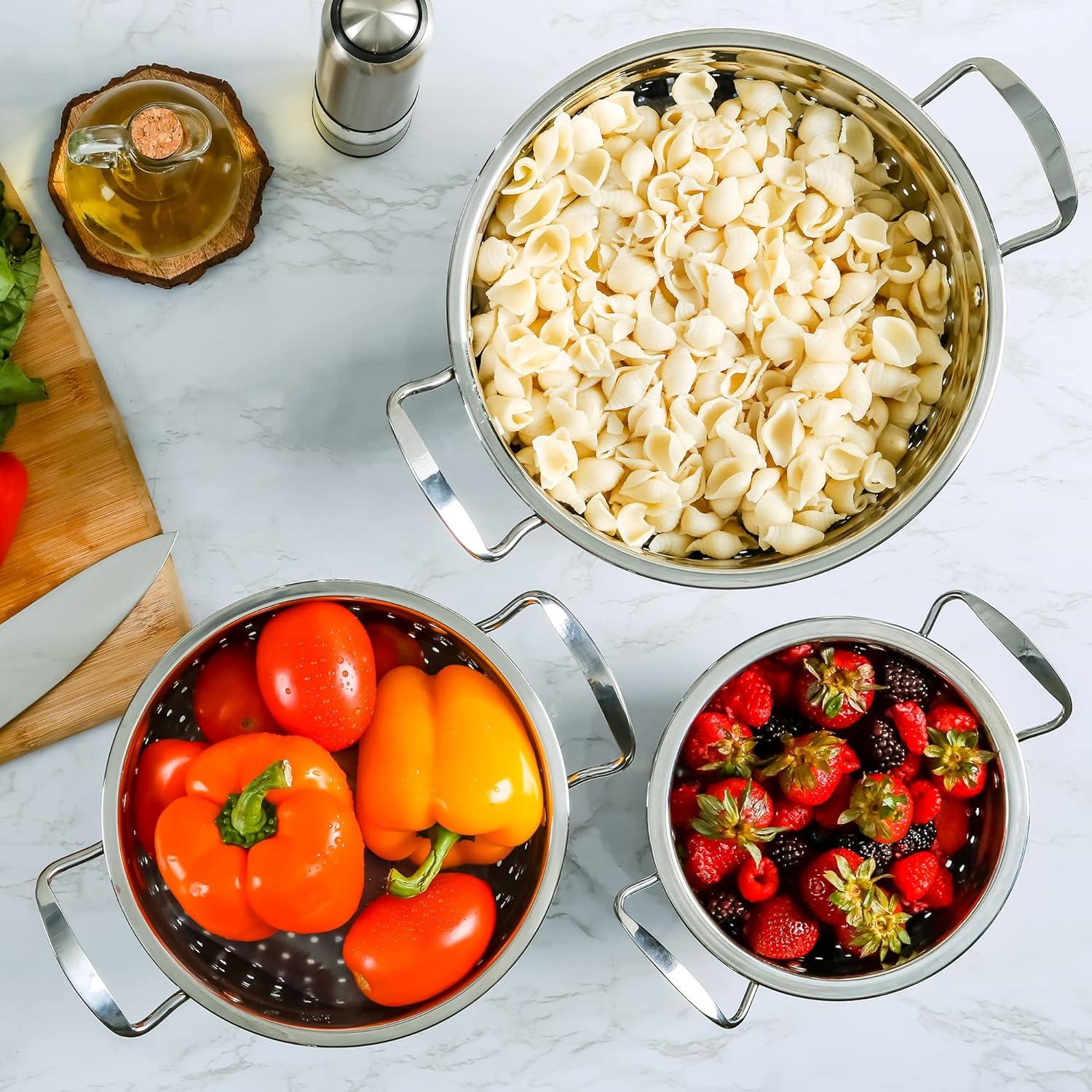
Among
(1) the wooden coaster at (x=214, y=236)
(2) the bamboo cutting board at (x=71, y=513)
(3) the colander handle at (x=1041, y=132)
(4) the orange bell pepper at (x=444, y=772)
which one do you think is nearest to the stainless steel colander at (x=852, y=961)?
(4) the orange bell pepper at (x=444, y=772)

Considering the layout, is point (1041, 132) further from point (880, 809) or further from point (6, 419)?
point (6, 419)

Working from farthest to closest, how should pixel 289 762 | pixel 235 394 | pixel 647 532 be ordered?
pixel 235 394, pixel 647 532, pixel 289 762

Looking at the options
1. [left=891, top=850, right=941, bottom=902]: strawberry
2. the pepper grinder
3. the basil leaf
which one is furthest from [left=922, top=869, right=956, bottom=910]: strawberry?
the basil leaf

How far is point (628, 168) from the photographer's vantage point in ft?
3.05

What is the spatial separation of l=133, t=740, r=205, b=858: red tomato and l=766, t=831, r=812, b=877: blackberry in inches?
19.6

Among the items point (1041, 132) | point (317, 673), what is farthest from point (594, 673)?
point (1041, 132)

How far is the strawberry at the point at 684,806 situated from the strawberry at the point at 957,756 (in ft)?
0.67

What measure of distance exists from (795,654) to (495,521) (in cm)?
32

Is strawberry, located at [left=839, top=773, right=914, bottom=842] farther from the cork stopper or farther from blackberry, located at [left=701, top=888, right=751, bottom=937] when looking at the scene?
the cork stopper

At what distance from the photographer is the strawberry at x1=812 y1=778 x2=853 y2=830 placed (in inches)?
37.1

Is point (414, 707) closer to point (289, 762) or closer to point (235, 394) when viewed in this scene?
point (289, 762)

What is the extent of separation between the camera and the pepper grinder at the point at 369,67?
2.78 ft

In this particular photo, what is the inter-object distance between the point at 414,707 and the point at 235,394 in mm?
367

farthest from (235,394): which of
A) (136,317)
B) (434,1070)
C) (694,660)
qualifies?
(434,1070)
